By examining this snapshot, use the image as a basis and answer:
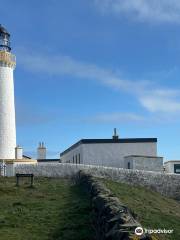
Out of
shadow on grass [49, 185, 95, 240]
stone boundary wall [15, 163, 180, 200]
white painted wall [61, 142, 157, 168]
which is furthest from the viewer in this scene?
white painted wall [61, 142, 157, 168]

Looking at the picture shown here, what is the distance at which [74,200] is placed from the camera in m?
19.8

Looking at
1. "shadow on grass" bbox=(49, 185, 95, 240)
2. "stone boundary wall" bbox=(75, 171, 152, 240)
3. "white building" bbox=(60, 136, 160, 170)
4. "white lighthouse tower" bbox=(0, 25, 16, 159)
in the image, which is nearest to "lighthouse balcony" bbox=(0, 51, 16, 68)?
"white lighthouse tower" bbox=(0, 25, 16, 159)

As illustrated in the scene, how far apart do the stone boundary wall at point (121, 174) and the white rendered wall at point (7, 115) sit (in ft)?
10.4

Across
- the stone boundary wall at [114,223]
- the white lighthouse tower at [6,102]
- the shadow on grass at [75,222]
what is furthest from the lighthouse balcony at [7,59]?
the stone boundary wall at [114,223]

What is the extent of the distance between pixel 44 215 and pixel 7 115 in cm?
2183

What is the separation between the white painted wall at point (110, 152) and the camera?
46.7m

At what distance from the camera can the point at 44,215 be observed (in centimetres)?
1595

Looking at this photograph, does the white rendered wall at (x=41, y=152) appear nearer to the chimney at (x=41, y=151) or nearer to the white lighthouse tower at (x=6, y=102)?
the chimney at (x=41, y=151)

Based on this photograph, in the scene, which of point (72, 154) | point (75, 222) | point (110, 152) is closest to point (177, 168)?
point (110, 152)

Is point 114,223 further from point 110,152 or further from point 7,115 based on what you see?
point 110,152

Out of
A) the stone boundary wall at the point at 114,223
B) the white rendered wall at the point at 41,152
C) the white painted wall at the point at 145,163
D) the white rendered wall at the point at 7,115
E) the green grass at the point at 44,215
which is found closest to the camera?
the stone boundary wall at the point at 114,223

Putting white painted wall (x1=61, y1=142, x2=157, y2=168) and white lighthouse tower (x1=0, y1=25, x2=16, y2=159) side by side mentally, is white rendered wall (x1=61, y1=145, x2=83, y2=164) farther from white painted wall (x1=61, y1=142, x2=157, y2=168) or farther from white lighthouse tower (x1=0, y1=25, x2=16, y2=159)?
white lighthouse tower (x1=0, y1=25, x2=16, y2=159)

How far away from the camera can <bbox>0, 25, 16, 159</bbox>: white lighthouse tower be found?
36.4 m

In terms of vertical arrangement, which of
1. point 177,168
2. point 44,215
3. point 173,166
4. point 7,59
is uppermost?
point 7,59
